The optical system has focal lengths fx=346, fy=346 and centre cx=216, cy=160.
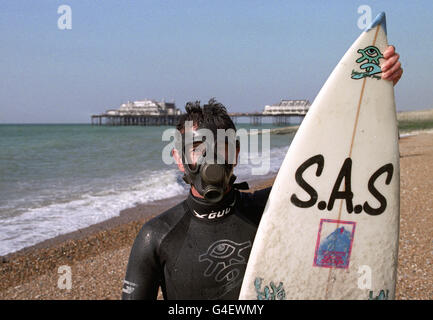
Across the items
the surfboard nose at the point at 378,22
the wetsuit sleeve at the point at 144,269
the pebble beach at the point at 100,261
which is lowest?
the pebble beach at the point at 100,261

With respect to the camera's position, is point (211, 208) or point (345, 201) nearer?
point (211, 208)

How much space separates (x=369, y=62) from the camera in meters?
2.35

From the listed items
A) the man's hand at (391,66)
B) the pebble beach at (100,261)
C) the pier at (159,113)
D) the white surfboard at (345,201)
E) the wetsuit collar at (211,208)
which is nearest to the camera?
the wetsuit collar at (211,208)

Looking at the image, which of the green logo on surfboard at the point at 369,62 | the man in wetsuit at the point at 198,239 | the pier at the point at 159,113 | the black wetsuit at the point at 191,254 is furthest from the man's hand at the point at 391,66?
the pier at the point at 159,113

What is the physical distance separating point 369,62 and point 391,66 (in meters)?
0.26

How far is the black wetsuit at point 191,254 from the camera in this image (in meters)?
1.80

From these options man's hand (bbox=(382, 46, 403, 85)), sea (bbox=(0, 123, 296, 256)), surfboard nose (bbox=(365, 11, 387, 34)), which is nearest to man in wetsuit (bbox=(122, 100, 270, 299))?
man's hand (bbox=(382, 46, 403, 85))

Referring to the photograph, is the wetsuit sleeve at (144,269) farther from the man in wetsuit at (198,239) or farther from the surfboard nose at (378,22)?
the surfboard nose at (378,22)

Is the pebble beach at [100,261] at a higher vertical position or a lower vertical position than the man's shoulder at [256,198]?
lower

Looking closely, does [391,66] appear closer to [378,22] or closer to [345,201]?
[378,22]

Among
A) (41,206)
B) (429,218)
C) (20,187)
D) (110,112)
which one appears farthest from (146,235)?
(110,112)

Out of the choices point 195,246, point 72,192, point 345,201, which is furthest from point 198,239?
point 72,192

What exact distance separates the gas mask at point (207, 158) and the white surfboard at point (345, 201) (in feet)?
1.57
